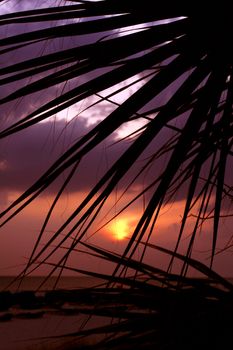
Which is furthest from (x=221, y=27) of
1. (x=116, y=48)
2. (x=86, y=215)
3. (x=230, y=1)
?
(x=86, y=215)

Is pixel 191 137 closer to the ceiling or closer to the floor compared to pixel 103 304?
closer to the ceiling

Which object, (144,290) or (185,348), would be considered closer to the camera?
(185,348)

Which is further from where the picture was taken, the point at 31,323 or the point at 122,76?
the point at 31,323

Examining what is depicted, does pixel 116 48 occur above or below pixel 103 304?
above

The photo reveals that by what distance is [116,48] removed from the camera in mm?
728

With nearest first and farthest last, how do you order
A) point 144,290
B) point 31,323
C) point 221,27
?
point 221,27 → point 144,290 → point 31,323

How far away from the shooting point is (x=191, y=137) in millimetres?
693

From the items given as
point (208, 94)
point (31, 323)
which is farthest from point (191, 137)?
point (31, 323)

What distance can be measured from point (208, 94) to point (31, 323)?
22.5m

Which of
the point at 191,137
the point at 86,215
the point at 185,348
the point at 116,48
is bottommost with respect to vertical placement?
the point at 185,348

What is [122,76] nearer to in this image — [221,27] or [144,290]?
[221,27]

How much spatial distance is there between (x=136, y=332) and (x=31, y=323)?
73.5 ft

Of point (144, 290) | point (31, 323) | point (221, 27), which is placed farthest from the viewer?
point (31, 323)

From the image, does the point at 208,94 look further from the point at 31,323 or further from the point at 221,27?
the point at 31,323
